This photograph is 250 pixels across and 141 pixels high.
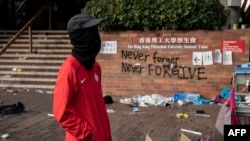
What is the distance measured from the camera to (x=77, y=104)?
9.76 ft

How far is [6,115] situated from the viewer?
8.39 m

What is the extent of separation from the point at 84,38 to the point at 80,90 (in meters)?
Result: 0.38

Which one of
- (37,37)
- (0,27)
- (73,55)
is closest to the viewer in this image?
(73,55)

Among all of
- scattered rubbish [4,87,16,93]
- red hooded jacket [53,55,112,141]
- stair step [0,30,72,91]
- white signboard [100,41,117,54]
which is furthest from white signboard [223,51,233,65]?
red hooded jacket [53,55,112,141]

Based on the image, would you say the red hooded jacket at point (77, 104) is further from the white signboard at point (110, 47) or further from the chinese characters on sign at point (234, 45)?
the white signboard at point (110, 47)

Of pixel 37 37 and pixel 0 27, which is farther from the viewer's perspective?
pixel 0 27

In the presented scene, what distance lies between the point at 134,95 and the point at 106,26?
6.42ft

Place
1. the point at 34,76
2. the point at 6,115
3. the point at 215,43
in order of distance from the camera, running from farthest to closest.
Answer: the point at 34,76 < the point at 215,43 < the point at 6,115

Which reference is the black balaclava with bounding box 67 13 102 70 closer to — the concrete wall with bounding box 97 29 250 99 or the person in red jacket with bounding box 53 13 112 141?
the person in red jacket with bounding box 53 13 112 141

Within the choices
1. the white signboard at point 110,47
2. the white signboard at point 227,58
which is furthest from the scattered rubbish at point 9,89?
the white signboard at point 227,58

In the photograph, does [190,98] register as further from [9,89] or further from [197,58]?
[9,89]

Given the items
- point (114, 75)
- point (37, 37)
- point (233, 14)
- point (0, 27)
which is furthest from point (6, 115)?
point (0, 27)

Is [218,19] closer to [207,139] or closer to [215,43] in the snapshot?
[215,43]

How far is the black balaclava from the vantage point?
9.75 ft
